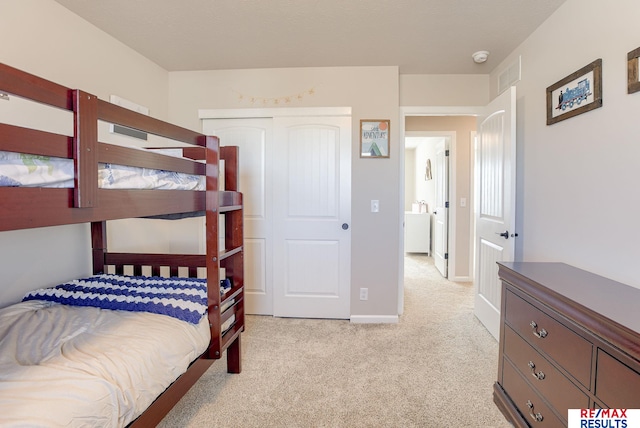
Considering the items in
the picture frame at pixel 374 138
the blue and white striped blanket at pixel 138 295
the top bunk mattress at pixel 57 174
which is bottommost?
the blue and white striped blanket at pixel 138 295

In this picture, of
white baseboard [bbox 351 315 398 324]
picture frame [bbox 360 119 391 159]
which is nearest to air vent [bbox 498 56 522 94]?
picture frame [bbox 360 119 391 159]

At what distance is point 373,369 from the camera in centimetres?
212

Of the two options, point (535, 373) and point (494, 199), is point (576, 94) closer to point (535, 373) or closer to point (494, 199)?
point (494, 199)

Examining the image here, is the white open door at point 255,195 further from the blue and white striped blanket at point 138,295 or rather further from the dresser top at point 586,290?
the dresser top at point 586,290

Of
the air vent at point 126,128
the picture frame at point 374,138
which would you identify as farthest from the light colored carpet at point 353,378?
the air vent at point 126,128

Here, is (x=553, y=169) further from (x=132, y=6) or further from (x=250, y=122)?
(x=132, y=6)

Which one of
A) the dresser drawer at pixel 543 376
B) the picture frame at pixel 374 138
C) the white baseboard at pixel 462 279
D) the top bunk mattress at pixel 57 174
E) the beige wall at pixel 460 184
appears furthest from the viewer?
the white baseboard at pixel 462 279

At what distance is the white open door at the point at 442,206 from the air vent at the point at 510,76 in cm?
171

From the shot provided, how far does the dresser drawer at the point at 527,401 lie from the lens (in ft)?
4.29

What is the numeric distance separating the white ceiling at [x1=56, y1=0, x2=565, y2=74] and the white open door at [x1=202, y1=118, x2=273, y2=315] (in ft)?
1.87

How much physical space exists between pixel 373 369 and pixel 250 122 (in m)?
2.42

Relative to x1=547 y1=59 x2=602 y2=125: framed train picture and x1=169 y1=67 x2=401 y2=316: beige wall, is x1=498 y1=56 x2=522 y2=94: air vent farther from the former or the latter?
x1=169 y1=67 x2=401 y2=316: beige wall

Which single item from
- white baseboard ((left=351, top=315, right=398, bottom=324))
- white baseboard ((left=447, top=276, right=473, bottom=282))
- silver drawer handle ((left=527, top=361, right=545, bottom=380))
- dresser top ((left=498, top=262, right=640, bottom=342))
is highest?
dresser top ((left=498, top=262, right=640, bottom=342))

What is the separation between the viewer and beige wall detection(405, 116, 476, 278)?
4134mm
